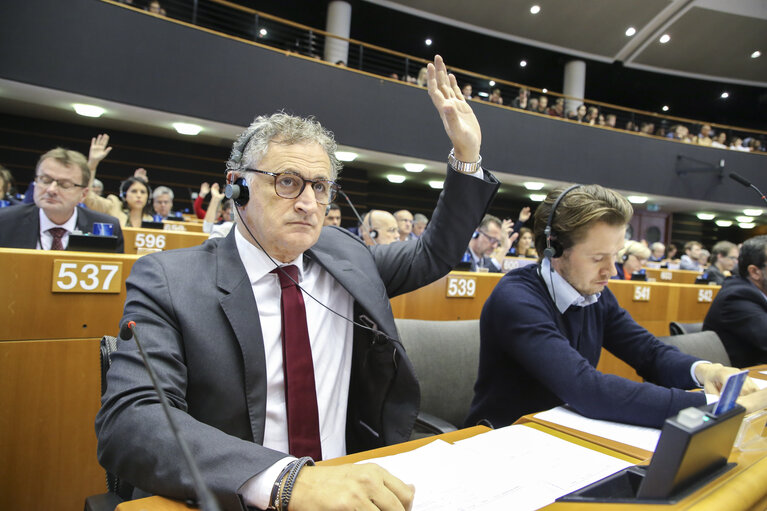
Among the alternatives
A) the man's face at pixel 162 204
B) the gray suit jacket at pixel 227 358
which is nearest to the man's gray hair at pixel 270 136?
the gray suit jacket at pixel 227 358

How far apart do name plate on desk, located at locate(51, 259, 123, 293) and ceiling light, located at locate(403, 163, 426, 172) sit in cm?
791

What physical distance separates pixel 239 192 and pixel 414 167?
861 cm

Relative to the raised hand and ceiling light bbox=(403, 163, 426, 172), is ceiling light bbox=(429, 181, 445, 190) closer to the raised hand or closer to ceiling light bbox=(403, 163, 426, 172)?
ceiling light bbox=(403, 163, 426, 172)

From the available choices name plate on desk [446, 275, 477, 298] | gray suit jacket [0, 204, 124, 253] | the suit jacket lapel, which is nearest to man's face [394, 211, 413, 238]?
name plate on desk [446, 275, 477, 298]

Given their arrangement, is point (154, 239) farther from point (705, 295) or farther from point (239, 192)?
point (705, 295)

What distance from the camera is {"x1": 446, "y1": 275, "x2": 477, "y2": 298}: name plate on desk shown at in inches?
115

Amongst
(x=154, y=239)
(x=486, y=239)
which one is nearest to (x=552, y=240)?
(x=154, y=239)

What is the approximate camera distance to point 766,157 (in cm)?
1124

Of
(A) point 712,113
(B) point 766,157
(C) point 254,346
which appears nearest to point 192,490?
(C) point 254,346

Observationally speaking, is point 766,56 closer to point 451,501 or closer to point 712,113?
point 712,113

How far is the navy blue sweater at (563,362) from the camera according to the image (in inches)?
44.9

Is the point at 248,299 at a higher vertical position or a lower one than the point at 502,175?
lower

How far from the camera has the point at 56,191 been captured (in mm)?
2492

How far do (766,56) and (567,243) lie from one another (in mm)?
15325
